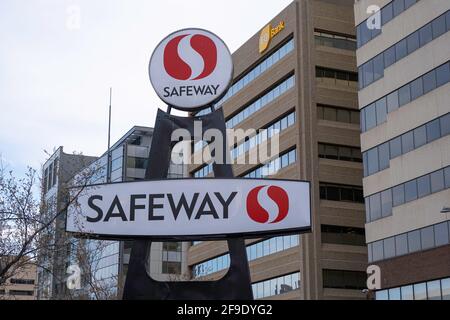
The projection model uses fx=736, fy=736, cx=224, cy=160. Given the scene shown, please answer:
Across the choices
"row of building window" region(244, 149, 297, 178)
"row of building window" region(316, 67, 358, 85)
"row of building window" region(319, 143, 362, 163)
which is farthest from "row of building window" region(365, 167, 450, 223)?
"row of building window" region(316, 67, 358, 85)

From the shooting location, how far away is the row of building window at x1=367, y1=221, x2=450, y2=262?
51.3 meters

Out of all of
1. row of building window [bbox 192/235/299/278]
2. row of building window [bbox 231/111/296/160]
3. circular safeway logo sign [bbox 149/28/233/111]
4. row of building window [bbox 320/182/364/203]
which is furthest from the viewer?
row of building window [bbox 231/111/296/160]

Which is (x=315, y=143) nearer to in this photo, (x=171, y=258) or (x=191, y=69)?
(x=171, y=258)

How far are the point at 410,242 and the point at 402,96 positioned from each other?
38.4 feet

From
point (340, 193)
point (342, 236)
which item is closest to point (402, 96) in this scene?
point (340, 193)

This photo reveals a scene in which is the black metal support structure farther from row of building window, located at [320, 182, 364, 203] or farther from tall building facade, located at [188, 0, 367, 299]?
row of building window, located at [320, 182, 364, 203]

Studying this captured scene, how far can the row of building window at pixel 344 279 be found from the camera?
6659cm

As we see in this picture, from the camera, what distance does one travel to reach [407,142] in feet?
187

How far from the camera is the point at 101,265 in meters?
106

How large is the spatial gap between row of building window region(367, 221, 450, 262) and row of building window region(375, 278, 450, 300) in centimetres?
249

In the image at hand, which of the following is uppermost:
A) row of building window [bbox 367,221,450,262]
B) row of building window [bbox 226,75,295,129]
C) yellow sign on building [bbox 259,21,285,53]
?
yellow sign on building [bbox 259,21,285,53]

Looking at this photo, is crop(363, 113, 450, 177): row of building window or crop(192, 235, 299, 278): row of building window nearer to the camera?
crop(363, 113, 450, 177): row of building window

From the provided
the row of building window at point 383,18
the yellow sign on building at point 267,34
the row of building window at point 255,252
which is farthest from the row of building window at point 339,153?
the yellow sign on building at point 267,34
